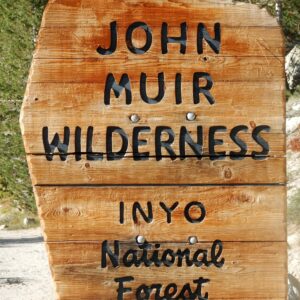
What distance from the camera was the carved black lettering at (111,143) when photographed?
259 centimetres

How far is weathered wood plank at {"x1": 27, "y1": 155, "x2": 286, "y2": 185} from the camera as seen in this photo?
2.60 metres

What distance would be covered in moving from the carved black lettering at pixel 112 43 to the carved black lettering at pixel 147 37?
43mm

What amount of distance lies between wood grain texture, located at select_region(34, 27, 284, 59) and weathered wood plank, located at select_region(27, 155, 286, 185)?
36 centimetres

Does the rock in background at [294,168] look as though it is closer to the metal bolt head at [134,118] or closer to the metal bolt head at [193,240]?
the metal bolt head at [193,240]

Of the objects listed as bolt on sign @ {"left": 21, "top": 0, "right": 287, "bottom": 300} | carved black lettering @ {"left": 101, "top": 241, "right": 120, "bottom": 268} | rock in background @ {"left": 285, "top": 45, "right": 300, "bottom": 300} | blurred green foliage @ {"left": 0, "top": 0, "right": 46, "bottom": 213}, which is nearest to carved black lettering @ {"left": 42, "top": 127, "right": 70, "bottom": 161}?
bolt on sign @ {"left": 21, "top": 0, "right": 287, "bottom": 300}

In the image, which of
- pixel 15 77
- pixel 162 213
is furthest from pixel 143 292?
pixel 15 77

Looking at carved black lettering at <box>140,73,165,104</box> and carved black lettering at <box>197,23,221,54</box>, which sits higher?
carved black lettering at <box>197,23,221,54</box>

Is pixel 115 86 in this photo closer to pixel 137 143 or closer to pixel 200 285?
pixel 137 143

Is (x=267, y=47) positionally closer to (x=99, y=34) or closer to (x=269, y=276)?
(x=99, y=34)

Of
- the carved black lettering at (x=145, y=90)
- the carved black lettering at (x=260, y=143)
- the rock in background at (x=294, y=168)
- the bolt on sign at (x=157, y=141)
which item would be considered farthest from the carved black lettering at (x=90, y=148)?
the rock in background at (x=294, y=168)

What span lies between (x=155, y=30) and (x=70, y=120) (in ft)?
1.41

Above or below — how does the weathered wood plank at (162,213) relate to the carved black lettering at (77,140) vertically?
below

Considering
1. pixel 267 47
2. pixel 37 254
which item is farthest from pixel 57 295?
pixel 37 254

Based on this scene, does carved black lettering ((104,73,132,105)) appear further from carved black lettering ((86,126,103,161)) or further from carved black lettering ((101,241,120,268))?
carved black lettering ((101,241,120,268))
